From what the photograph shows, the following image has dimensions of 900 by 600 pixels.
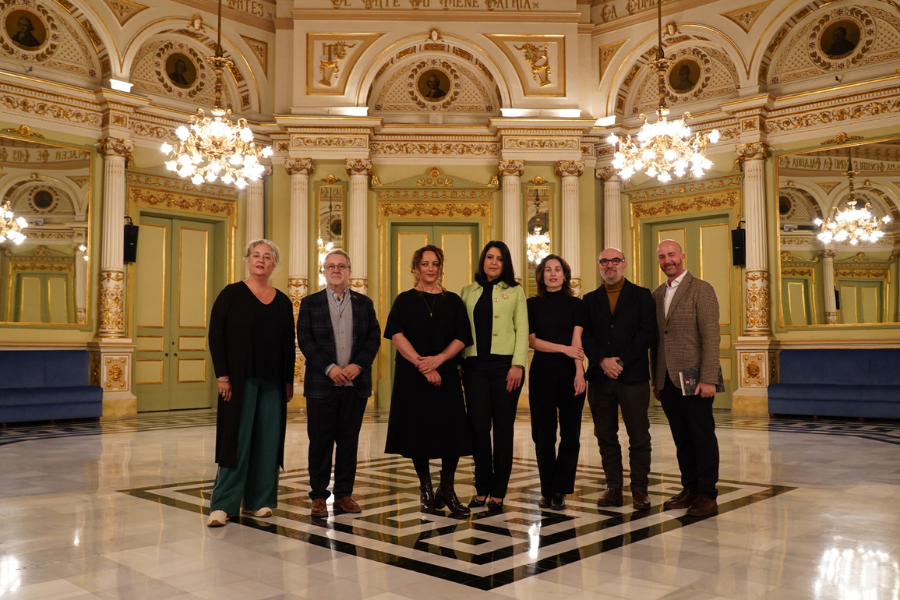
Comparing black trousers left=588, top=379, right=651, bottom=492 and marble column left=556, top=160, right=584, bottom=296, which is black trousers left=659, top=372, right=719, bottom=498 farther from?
marble column left=556, top=160, right=584, bottom=296

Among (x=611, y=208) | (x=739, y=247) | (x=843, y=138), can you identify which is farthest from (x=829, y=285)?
(x=611, y=208)

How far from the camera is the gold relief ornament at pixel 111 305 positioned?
984cm

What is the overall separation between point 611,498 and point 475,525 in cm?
84

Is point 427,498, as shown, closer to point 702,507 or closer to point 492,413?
point 492,413

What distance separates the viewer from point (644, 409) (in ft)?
13.3

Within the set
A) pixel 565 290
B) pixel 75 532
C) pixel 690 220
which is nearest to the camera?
pixel 75 532

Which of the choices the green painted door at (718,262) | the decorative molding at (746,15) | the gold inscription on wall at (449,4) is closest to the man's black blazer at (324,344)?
the green painted door at (718,262)

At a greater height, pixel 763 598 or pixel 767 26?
pixel 767 26

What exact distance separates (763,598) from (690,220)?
364 inches

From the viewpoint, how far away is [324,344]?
157 inches

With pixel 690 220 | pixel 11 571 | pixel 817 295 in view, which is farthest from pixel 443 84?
pixel 11 571

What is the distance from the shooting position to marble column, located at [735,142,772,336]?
1019 centimetres

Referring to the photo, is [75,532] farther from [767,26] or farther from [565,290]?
[767,26]

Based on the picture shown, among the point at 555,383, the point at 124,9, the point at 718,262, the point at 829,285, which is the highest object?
the point at 124,9
